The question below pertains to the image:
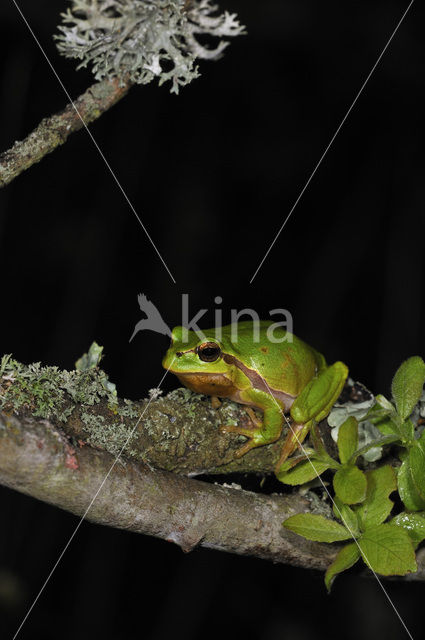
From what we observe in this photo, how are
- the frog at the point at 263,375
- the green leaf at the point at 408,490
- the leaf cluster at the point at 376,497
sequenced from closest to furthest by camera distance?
the leaf cluster at the point at 376,497, the green leaf at the point at 408,490, the frog at the point at 263,375

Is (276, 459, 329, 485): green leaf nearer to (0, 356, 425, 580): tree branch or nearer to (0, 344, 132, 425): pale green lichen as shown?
(0, 356, 425, 580): tree branch

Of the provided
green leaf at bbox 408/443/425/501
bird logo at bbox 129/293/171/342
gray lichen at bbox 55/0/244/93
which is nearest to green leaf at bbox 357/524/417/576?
green leaf at bbox 408/443/425/501

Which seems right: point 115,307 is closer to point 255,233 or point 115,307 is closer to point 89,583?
point 255,233

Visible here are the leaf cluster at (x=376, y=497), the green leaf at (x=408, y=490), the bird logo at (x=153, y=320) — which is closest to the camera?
the leaf cluster at (x=376, y=497)

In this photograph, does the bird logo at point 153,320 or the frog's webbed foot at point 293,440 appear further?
the bird logo at point 153,320

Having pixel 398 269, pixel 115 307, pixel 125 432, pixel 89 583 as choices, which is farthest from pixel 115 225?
pixel 125 432

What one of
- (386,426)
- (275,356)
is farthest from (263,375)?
(386,426)

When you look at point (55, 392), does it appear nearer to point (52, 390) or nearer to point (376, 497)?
point (52, 390)

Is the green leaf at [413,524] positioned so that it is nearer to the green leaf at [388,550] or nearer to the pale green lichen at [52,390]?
the green leaf at [388,550]

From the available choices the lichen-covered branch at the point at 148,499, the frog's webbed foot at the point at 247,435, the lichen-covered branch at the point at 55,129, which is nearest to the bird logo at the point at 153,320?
the frog's webbed foot at the point at 247,435
